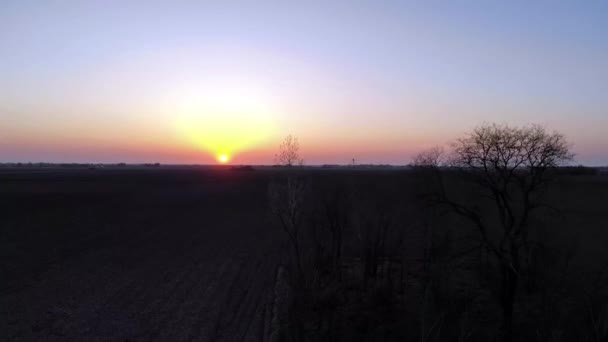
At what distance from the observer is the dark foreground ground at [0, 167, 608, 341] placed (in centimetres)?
1905

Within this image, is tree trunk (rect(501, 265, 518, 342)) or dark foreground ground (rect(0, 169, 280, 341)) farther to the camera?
tree trunk (rect(501, 265, 518, 342))

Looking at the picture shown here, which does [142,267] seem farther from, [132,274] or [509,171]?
[509,171]

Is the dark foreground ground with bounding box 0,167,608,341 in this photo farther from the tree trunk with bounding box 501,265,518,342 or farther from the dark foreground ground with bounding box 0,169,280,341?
the tree trunk with bounding box 501,265,518,342

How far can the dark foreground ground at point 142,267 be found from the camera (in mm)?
19047

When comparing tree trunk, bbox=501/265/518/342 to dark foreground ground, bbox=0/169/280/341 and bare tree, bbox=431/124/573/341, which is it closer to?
bare tree, bbox=431/124/573/341

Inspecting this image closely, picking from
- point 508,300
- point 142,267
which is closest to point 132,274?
point 142,267

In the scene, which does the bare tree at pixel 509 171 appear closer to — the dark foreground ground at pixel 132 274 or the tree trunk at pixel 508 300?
the tree trunk at pixel 508 300

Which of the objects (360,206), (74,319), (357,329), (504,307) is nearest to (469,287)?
(504,307)

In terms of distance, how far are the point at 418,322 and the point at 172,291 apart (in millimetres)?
13163

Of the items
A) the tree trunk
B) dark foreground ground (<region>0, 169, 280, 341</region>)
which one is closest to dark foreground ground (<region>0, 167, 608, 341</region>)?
dark foreground ground (<region>0, 169, 280, 341</region>)

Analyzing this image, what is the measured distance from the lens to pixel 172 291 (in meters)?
23.3

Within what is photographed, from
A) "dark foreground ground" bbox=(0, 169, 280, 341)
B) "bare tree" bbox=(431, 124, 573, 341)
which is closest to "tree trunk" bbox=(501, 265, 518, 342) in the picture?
"bare tree" bbox=(431, 124, 573, 341)

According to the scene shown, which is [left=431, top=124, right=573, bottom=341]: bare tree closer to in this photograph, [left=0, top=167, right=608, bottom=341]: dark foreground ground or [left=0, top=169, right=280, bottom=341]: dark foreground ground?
[left=0, top=167, right=608, bottom=341]: dark foreground ground

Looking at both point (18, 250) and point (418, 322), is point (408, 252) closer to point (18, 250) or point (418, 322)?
point (418, 322)
